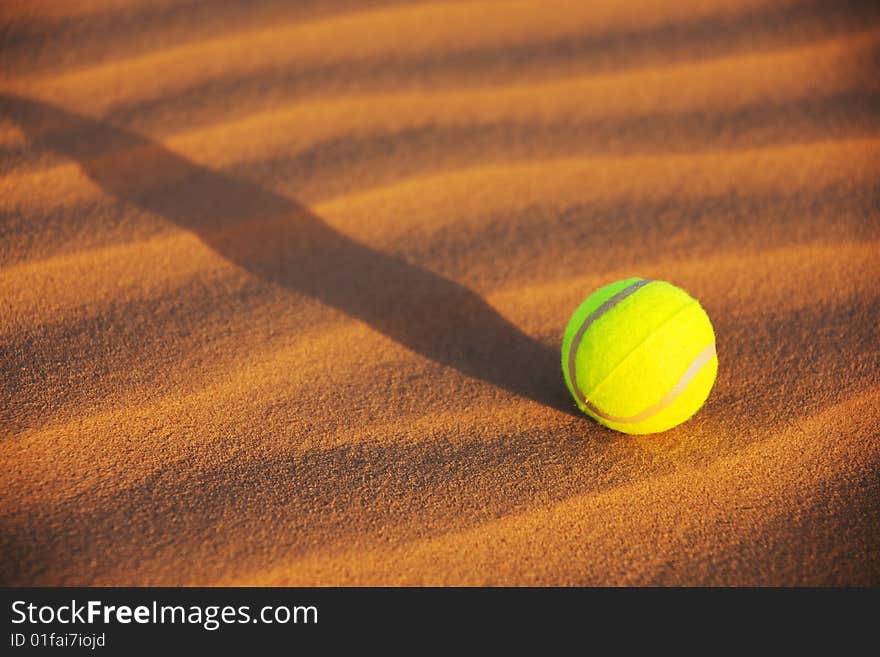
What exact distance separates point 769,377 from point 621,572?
2.33ft

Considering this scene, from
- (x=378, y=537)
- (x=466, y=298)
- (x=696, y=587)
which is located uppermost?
(x=466, y=298)

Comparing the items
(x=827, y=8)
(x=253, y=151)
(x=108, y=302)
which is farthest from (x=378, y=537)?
(x=827, y=8)

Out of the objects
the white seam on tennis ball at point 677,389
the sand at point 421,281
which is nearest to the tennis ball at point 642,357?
the white seam on tennis ball at point 677,389

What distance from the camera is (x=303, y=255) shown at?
7.60 ft

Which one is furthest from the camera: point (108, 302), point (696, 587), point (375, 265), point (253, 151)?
point (253, 151)

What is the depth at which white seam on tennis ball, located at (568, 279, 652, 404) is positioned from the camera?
5.74ft

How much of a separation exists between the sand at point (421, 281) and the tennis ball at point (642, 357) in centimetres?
12

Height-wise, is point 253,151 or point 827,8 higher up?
point 827,8

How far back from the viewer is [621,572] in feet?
5.11

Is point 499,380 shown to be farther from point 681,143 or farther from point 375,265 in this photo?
point 681,143

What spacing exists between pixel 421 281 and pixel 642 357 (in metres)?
0.77

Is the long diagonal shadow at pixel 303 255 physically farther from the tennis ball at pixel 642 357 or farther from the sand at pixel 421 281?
the tennis ball at pixel 642 357

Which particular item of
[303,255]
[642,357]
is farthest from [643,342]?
[303,255]

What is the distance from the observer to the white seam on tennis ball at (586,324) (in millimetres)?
1750
